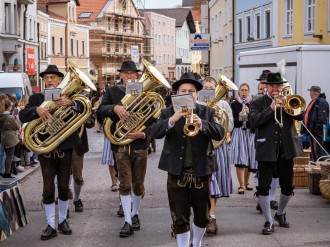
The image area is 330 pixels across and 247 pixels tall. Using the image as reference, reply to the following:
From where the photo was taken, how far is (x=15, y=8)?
45.0 metres

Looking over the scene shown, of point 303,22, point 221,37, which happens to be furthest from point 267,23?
point 221,37

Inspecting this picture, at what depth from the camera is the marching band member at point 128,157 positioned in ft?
30.4

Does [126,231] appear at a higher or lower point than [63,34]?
lower

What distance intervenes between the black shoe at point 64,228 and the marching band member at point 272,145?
2.41 meters

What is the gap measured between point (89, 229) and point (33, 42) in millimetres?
44528

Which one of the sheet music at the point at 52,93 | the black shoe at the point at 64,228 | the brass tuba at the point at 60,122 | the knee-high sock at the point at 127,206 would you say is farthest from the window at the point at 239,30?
the sheet music at the point at 52,93

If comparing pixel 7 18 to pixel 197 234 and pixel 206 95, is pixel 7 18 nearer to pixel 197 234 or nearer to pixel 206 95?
pixel 206 95

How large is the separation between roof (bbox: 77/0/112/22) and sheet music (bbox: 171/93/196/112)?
7391 centimetres

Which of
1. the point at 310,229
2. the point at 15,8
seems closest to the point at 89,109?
the point at 310,229

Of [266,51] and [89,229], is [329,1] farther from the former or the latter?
[89,229]

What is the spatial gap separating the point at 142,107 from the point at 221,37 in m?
42.7

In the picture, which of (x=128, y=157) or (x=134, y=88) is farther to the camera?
(x=128, y=157)

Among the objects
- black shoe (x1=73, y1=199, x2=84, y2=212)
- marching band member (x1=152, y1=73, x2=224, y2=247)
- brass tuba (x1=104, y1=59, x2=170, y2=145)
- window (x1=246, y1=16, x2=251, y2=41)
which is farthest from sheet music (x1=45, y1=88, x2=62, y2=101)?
window (x1=246, y1=16, x2=251, y2=41)

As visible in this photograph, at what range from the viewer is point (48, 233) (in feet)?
29.7
